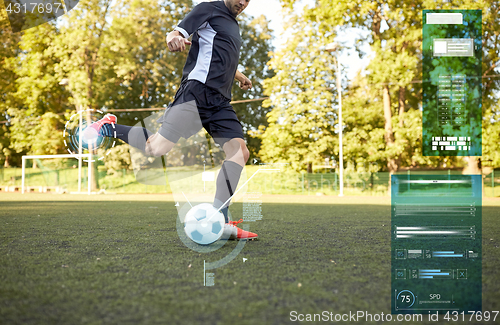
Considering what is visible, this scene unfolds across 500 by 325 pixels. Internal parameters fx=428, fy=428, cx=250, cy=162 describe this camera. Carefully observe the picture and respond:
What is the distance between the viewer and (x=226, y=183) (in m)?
3.31

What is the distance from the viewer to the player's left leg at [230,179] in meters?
3.25

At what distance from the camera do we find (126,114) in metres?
25.8

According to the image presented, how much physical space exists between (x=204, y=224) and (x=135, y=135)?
3.02 ft

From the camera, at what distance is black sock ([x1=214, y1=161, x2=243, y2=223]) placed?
325 cm

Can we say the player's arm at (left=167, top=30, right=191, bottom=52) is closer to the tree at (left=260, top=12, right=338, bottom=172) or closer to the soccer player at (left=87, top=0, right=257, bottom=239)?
the soccer player at (left=87, top=0, right=257, bottom=239)

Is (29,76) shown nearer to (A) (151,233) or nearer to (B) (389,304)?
(A) (151,233)

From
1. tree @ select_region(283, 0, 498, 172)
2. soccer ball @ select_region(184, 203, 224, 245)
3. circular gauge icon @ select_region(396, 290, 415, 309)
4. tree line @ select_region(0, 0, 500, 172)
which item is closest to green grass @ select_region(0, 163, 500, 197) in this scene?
tree line @ select_region(0, 0, 500, 172)

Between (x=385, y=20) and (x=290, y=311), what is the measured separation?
19864 mm

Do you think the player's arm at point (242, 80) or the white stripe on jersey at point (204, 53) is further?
the player's arm at point (242, 80)

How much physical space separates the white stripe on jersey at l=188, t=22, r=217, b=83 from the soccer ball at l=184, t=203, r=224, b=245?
3.16 ft

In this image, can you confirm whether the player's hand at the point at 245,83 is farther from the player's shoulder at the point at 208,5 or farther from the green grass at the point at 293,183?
the green grass at the point at 293,183
